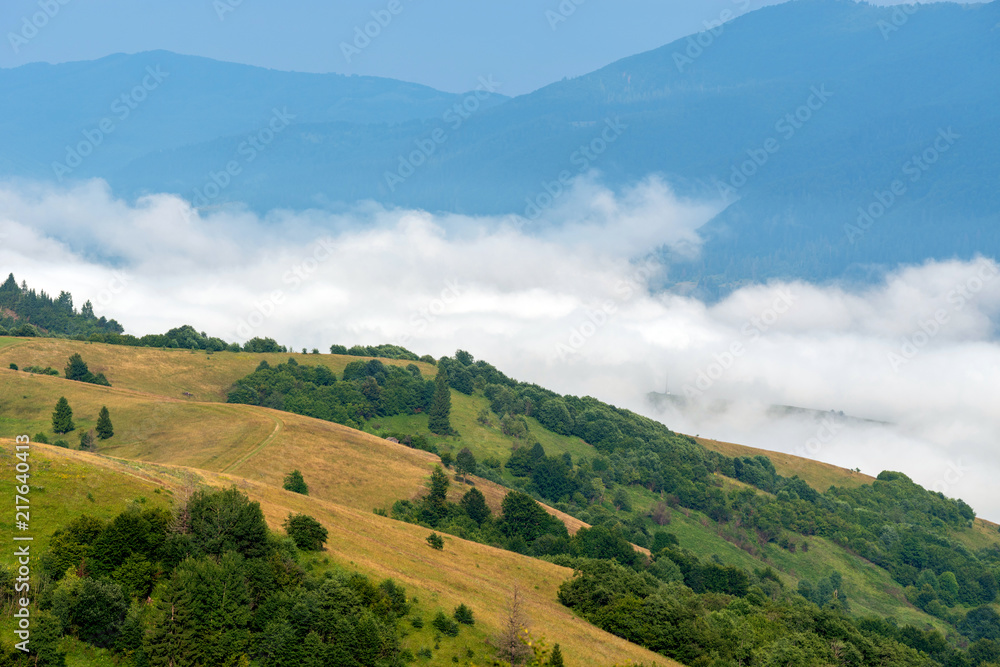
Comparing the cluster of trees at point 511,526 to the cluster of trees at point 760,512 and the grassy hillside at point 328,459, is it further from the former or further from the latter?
the cluster of trees at point 760,512

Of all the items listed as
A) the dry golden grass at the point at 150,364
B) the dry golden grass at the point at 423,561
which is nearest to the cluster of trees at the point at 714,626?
the dry golden grass at the point at 423,561

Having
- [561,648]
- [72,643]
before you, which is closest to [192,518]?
[72,643]

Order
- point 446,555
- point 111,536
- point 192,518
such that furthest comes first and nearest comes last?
point 446,555, point 192,518, point 111,536

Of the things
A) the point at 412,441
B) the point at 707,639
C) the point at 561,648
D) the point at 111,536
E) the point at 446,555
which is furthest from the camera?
the point at 412,441

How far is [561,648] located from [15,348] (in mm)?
152407

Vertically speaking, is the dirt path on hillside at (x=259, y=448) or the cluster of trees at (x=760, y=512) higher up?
the cluster of trees at (x=760, y=512)

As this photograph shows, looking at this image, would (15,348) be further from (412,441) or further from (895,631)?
(895,631)

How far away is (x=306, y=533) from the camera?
53.5m

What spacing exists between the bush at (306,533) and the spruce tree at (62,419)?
74665 mm

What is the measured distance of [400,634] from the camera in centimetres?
4703

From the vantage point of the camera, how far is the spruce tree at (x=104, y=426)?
109062 mm

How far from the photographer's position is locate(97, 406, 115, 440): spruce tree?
10906 centimetres

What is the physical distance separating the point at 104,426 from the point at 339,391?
72.6 metres

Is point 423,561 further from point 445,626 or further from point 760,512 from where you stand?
point 760,512
